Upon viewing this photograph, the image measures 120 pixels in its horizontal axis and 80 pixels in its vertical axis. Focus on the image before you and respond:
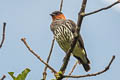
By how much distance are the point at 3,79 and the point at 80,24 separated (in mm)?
1226

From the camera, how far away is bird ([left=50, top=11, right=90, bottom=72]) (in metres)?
8.48

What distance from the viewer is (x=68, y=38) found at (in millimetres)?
8469

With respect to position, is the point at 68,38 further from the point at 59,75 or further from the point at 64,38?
the point at 59,75

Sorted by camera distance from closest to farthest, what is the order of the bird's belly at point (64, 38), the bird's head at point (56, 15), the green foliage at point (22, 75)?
the green foliage at point (22, 75) → the bird's belly at point (64, 38) → the bird's head at point (56, 15)

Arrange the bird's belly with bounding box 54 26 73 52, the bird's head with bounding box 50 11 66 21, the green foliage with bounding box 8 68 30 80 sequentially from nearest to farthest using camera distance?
the green foliage with bounding box 8 68 30 80 < the bird's belly with bounding box 54 26 73 52 < the bird's head with bounding box 50 11 66 21

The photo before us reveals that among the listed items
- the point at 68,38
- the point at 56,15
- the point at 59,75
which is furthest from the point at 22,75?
the point at 56,15

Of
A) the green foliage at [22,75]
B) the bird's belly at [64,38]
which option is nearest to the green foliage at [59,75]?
the green foliage at [22,75]

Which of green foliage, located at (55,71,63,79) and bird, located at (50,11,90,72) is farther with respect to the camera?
bird, located at (50,11,90,72)

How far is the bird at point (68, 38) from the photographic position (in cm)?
848

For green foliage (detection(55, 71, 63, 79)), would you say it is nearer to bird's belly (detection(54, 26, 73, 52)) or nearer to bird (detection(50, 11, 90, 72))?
bird (detection(50, 11, 90, 72))

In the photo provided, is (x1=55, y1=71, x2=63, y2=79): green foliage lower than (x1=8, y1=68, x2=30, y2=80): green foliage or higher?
lower

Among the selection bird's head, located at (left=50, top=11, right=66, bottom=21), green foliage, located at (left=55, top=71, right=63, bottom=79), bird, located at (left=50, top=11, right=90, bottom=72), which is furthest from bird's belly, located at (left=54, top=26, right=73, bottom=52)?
green foliage, located at (left=55, top=71, right=63, bottom=79)

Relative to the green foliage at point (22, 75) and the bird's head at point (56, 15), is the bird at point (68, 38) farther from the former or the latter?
the green foliage at point (22, 75)

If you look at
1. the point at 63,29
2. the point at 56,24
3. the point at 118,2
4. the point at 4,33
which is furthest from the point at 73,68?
the point at 56,24
